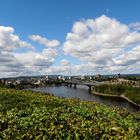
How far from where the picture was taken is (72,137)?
997 centimetres

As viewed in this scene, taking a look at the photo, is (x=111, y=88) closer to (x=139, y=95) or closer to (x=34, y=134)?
(x=139, y=95)

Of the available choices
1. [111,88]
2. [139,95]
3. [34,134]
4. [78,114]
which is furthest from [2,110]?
[111,88]

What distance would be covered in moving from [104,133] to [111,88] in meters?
135

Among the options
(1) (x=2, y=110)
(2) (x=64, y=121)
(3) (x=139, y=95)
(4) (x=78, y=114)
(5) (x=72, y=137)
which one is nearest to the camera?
(5) (x=72, y=137)

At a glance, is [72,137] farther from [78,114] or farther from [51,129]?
[78,114]

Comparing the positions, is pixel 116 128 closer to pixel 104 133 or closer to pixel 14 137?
pixel 104 133

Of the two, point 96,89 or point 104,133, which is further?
point 96,89

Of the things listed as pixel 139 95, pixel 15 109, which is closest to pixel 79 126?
pixel 15 109

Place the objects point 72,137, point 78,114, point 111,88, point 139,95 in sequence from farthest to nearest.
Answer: point 111,88
point 139,95
point 78,114
point 72,137

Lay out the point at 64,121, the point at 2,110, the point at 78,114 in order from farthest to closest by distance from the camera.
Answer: the point at 2,110 < the point at 78,114 < the point at 64,121

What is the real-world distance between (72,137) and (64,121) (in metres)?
2.05

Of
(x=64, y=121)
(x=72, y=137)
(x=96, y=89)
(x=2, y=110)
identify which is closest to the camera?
(x=72, y=137)

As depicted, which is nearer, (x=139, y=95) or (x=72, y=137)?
(x=72, y=137)

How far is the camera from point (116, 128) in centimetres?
1053
